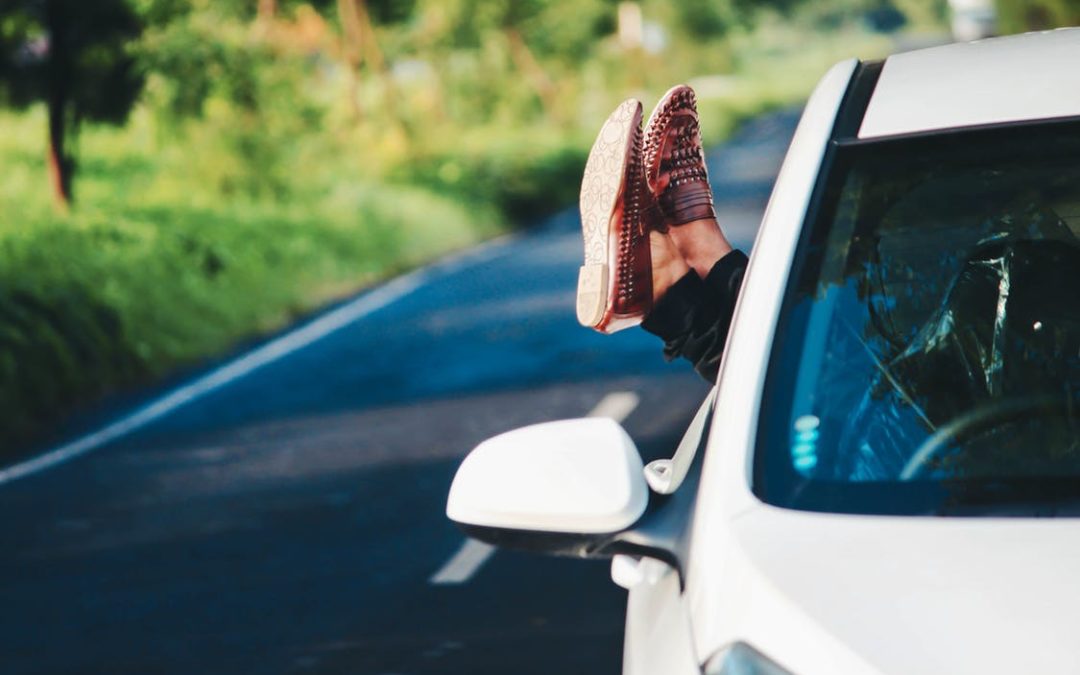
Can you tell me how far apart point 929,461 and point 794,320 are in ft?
0.90

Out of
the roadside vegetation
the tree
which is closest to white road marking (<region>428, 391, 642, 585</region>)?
the roadside vegetation

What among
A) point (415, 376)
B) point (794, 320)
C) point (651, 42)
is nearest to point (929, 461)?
point (794, 320)

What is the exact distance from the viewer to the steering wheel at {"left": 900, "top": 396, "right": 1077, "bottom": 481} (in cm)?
275

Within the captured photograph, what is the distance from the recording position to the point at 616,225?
370 centimetres

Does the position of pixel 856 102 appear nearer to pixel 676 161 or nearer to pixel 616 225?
pixel 616 225

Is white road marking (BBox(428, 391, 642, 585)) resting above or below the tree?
above

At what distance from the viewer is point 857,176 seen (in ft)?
9.92

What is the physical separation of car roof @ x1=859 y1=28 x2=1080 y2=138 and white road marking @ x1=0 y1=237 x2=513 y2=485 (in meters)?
8.78

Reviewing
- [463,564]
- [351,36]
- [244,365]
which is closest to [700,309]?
[463,564]

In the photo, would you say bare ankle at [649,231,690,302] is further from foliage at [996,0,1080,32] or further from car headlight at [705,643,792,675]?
foliage at [996,0,1080,32]

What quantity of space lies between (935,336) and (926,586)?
81 centimetres

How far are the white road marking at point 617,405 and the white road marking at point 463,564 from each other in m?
3.13

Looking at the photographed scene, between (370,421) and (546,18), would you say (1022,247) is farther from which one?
(546,18)

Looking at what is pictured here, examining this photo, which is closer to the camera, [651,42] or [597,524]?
[597,524]
